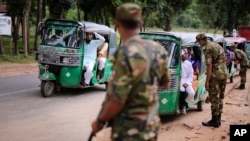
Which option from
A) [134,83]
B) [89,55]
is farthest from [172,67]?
[134,83]

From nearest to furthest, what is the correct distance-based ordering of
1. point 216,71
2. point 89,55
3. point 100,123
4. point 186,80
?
point 100,123 → point 216,71 → point 186,80 → point 89,55

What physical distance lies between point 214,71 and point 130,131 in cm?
527

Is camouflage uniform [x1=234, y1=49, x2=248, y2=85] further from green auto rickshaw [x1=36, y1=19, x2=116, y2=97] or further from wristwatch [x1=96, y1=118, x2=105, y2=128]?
wristwatch [x1=96, y1=118, x2=105, y2=128]

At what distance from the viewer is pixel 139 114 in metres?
3.15

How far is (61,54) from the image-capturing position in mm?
11086

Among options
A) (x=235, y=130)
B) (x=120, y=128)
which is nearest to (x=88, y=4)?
(x=235, y=130)

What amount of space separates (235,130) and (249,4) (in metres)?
34.6

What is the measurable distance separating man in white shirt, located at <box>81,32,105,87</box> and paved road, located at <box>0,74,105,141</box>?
0.61 metres

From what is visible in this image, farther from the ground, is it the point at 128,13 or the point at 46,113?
the point at 128,13

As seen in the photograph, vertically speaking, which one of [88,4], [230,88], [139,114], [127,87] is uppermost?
[88,4]

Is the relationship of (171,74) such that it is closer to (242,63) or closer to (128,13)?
(128,13)

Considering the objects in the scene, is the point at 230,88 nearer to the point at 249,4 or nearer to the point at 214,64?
the point at 214,64

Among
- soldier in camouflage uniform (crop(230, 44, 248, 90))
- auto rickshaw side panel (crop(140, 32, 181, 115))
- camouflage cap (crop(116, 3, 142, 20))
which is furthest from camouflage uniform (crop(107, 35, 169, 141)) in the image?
soldier in camouflage uniform (crop(230, 44, 248, 90))

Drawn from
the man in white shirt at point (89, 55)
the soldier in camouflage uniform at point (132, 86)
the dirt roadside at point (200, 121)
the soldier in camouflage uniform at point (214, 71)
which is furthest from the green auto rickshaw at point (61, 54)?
the soldier in camouflage uniform at point (132, 86)
